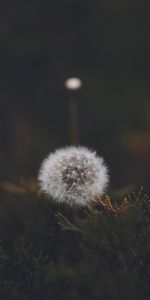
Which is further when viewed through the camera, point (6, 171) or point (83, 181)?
point (6, 171)

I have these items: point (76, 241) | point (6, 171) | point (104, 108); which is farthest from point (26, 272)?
point (104, 108)

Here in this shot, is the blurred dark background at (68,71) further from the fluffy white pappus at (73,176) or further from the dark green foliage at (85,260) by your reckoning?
the dark green foliage at (85,260)

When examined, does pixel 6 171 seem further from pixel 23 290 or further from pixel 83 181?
pixel 23 290

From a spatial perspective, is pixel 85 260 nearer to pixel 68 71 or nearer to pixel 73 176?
pixel 73 176

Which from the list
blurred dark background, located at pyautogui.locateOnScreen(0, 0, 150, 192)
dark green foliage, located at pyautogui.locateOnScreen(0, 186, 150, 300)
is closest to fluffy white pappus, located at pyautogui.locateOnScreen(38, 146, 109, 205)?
dark green foliage, located at pyautogui.locateOnScreen(0, 186, 150, 300)

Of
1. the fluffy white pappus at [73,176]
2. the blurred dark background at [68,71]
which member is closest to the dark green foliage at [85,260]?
the fluffy white pappus at [73,176]

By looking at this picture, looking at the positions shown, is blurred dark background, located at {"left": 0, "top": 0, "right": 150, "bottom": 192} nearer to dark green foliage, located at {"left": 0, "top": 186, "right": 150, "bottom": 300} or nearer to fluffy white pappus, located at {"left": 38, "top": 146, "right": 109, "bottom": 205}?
fluffy white pappus, located at {"left": 38, "top": 146, "right": 109, "bottom": 205}
